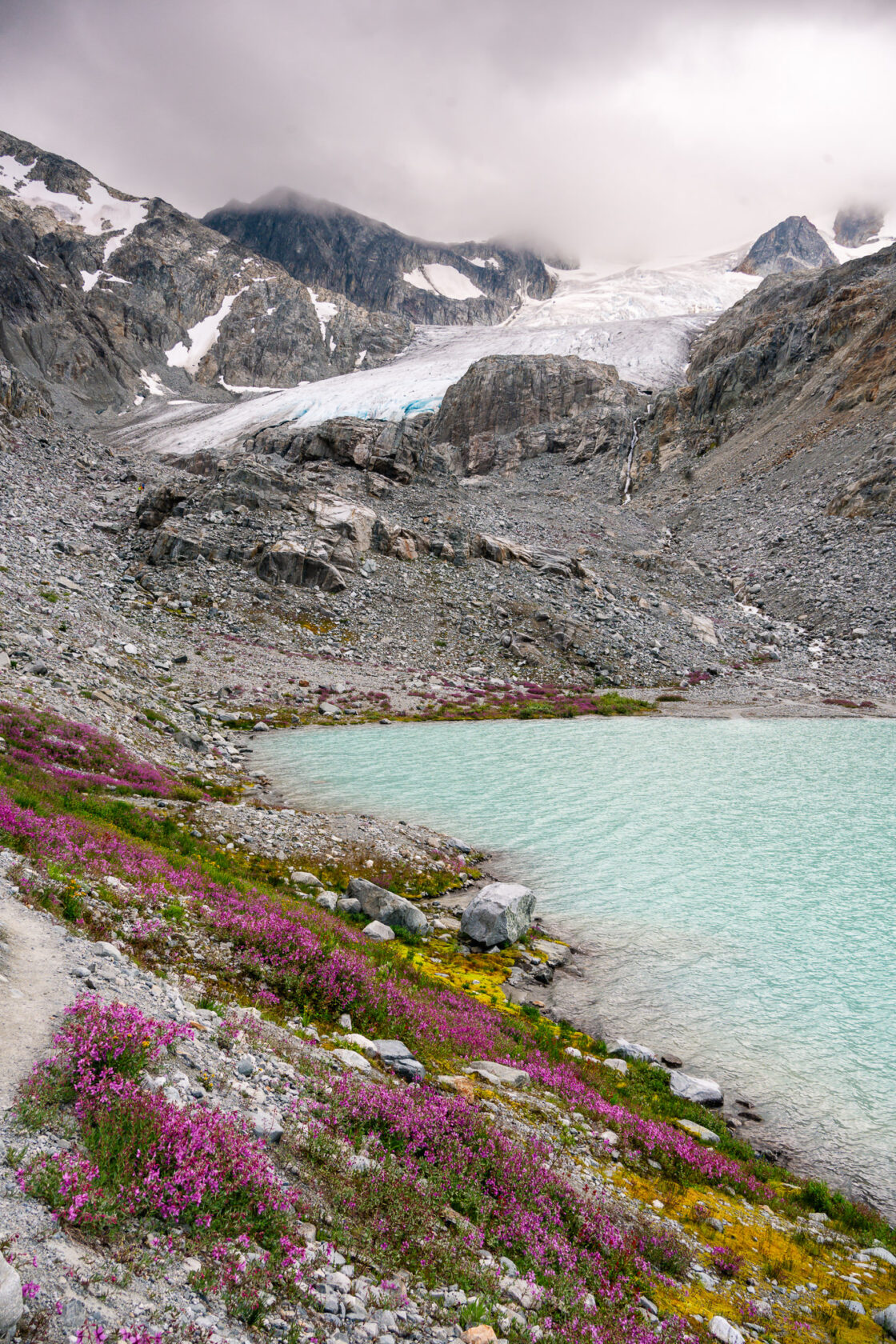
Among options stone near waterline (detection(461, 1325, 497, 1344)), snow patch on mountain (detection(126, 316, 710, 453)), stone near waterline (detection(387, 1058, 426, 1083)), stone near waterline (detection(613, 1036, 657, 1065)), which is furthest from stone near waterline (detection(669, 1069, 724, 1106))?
snow patch on mountain (detection(126, 316, 710, 453))

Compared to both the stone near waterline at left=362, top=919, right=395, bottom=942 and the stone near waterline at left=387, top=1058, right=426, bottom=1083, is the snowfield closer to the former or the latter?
the stone near waterline at left=362, top=919, right=395, bottom=942

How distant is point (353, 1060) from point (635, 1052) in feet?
20.2

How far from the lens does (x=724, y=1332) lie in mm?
6164

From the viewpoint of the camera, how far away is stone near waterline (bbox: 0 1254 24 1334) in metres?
3.13

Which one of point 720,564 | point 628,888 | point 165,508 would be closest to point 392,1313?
point 628,888

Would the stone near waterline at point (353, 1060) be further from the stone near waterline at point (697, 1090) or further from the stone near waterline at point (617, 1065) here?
A: the stone near waterline at point (697, 1090)

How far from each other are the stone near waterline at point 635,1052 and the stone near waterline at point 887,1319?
4.87 metres

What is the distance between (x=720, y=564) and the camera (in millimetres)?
81062

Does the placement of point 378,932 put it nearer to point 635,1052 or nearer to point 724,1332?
point 635,1052

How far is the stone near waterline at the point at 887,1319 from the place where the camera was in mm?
6656

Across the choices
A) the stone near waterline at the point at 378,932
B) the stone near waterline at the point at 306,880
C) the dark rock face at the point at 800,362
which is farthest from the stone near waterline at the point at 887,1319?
the dark rock face at the point at 800,362

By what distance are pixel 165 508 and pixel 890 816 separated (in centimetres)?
5833

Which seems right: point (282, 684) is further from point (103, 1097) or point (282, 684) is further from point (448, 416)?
point (448, 416)

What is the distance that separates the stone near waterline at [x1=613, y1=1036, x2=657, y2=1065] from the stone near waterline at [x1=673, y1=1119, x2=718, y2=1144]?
→ 1.45 metres
